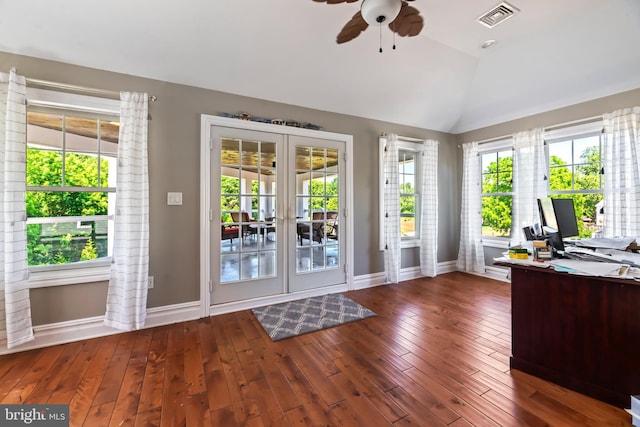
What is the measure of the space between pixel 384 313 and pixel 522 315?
1329 mm

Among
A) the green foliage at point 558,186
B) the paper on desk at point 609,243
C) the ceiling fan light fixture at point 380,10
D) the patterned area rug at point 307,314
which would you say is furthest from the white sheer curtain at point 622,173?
the ceiling fan light fixture at point 380,10

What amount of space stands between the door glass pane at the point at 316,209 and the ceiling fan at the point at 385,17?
5.35ft

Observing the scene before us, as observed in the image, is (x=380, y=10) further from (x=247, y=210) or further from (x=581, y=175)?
(x=581, y=175)

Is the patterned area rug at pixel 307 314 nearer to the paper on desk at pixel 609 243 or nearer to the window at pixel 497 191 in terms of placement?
the paper on desk at pixel 609 243

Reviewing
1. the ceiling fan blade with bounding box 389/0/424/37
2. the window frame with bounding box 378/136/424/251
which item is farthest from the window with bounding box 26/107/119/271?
the window frame with bounding box 378/136/424/251

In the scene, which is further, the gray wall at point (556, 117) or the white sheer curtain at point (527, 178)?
the white sheer curtain at point (527, 178)

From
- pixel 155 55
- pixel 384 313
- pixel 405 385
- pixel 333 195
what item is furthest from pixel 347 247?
pixel 155 55

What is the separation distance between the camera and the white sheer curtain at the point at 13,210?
2.05 metres

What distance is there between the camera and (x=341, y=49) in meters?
2.85

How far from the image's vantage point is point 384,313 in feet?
9.61

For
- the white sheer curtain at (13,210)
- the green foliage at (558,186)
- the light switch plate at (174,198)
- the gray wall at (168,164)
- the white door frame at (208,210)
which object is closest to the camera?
the white sheer curtain at (13,210)

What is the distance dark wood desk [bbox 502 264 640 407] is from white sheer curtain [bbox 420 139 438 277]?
233 cm

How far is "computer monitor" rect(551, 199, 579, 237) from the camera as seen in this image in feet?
7.13

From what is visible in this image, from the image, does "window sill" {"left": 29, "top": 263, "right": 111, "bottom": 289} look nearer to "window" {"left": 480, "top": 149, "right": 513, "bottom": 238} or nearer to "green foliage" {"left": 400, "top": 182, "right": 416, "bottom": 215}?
"green foliage" {"left": 400, "top": 182, "right": 416, "bottom": 215}
